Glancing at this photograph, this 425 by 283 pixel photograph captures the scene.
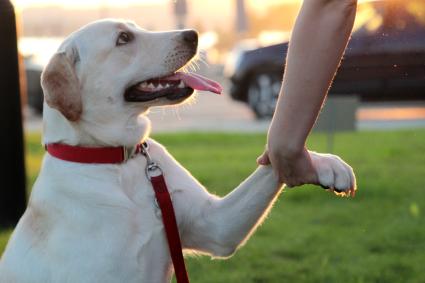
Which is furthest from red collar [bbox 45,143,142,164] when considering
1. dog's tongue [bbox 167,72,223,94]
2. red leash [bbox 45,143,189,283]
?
dog's tongue [bbox 167,72,223,94]

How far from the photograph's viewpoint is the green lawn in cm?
488

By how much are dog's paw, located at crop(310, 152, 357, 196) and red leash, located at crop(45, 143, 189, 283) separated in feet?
2.20

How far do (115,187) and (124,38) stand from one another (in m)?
0.69

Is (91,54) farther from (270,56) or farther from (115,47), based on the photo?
(270,56)

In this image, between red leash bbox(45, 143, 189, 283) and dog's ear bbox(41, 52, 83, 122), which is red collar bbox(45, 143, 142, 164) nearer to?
red leash bbox(45, 143, 189, 283)

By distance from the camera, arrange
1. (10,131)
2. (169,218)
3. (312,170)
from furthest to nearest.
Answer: (10,131)
(169,218)
(312,170)

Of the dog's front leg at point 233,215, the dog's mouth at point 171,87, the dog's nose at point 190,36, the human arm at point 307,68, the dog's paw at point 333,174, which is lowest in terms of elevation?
the dog's front leg at point 233,215

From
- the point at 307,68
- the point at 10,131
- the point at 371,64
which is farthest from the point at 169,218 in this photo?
the point at 371,64

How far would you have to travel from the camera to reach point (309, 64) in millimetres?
2512

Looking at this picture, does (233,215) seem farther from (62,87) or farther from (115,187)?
(62,87)

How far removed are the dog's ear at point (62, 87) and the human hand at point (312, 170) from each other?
81 cm

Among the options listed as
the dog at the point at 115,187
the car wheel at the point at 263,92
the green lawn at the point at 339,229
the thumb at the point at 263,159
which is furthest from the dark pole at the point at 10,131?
the car wheel at the point at 263,92

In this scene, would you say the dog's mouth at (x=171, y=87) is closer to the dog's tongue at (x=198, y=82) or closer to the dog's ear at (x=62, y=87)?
the dog's tongue at (x=198, y=82)

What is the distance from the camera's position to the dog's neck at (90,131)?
11.0ft
